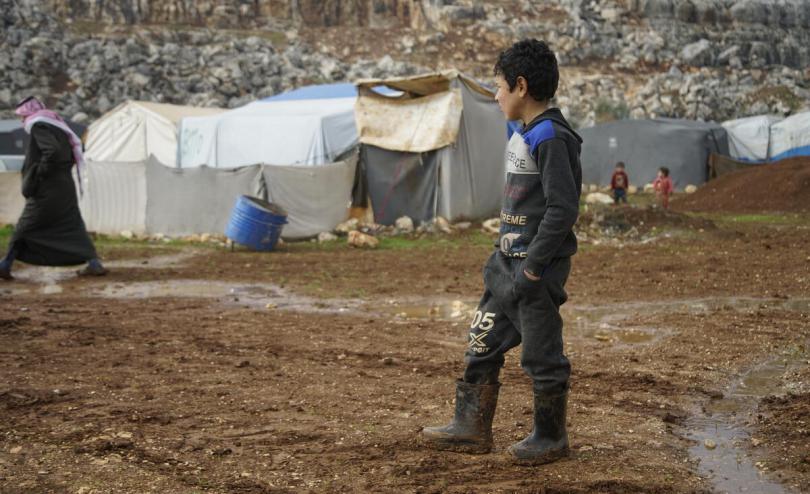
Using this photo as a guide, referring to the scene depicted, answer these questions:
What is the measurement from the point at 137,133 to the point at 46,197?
1500 centimetres

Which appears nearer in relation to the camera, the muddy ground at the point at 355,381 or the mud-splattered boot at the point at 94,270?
the muddy ground at the point at 355,381

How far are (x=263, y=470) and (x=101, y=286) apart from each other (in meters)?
7.41

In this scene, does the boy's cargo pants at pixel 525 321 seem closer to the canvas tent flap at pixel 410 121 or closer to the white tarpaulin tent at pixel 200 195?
the white tarpaulin tent at pixel 200 195

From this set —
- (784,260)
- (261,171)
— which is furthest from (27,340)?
(261,171)

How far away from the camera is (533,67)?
12.7 ft

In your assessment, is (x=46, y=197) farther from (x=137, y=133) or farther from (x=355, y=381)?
(x=137, y=133)

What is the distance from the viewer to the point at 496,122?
1991cm

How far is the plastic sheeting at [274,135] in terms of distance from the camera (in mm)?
19891

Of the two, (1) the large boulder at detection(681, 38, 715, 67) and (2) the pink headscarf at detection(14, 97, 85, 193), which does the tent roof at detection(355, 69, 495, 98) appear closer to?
(2) the pink headscarf at detection(14, 97, 85, 193)

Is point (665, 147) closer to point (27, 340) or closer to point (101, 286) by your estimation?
point (101, 286)

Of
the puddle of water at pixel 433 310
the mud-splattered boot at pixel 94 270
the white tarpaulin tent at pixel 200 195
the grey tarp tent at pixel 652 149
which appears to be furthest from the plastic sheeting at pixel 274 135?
the grey tarp tent at pixel 652 149

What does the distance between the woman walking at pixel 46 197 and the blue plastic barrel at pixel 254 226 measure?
13.7ft

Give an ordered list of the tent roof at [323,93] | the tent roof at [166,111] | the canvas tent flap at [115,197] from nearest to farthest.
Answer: the canvas tent flap at [115,197], the tent roof at [323,93], the tent roof at [166,111]

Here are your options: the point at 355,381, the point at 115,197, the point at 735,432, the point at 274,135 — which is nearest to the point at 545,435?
the point at 735,432
